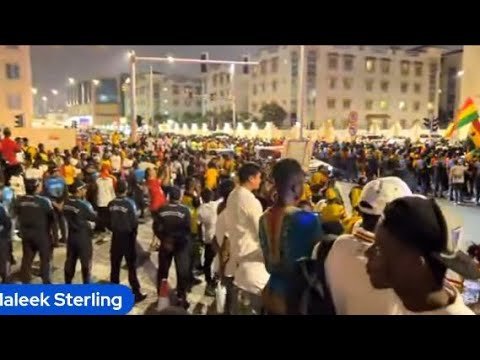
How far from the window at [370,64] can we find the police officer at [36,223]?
142 feet

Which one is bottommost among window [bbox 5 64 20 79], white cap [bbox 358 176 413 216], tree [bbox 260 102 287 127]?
white cap [bbox 358 176 413 216]

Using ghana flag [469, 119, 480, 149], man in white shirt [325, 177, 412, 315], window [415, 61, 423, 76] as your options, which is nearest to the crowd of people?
man in white shirt [325, 177, 412, 315]

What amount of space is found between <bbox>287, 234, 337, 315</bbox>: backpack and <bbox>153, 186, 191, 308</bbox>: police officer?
2942 millimetres

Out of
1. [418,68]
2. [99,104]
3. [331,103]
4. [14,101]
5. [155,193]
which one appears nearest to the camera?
[155,193]

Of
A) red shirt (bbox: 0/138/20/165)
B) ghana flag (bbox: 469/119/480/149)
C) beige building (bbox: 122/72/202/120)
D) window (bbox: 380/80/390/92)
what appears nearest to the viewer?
red shirt (bbox: 0/138/20/165)

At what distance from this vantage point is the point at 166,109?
60406 millimetres

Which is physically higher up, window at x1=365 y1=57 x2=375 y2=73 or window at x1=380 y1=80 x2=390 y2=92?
window at x1=365 y1=57 x2=375 y2=73

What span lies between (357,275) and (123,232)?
419cm

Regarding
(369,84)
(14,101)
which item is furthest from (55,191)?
(369,84)

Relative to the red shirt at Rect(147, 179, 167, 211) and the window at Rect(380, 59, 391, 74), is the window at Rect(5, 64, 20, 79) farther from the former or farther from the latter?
the window at Rect(380, 59, 391, 74)

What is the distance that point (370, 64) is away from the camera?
4559 cm

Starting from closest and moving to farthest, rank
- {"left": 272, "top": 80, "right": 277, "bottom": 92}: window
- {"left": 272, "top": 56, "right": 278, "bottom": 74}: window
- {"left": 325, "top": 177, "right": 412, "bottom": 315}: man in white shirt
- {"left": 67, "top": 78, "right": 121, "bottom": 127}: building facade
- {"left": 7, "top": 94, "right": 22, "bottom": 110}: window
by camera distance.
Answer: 1. {"left": 325, "top": 177, "right": 412, "bottom": 315}: man in white shirt
2. {"left": 7, "top": 94, "right": 22, "bottom": 110}: window
3. {"left": 272, "top": 56, "right": 278, "bottom": 74}: window
4. {"left": 272, "top": 80, "right": 277, "bottom": 92}: window
5. {"left": 67, "top": 78, "right": 121, "bottom": 127}: building facade

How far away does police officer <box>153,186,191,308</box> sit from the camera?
225 inches

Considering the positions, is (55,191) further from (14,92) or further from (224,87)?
(224,87)
